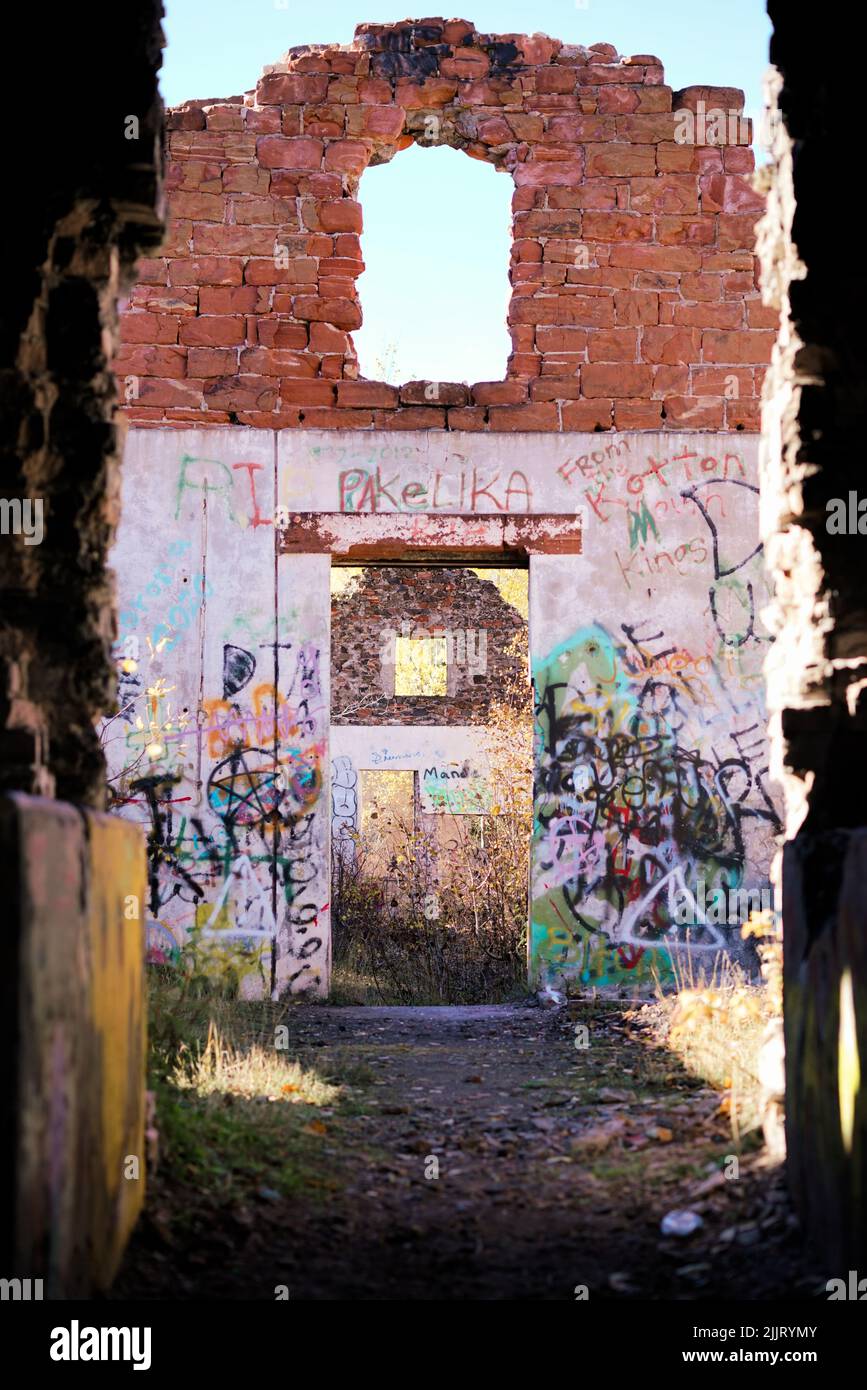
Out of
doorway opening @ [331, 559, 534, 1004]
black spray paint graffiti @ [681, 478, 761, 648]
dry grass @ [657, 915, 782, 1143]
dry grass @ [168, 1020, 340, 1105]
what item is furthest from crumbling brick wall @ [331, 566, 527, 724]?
dry grass @ [168, 1020, 340, 1105]

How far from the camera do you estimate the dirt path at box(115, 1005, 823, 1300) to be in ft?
11.2

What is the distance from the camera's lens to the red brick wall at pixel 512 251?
29.0 feet

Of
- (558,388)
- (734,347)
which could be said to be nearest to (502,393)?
(558,388)

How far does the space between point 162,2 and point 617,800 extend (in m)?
5.72

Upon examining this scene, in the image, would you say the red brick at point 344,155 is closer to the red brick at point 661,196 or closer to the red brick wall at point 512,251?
the red brick wall at point 512,251

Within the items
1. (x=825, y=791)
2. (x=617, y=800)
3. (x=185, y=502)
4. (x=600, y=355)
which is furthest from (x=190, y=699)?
(x=825, y=791)

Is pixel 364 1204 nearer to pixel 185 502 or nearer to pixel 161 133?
pixel 161 133

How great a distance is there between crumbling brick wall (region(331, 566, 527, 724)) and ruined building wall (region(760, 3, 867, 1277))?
14.8 metres

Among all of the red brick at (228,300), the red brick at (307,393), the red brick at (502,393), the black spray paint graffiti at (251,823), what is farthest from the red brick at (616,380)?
the black spray paint graffiti at (251,823)

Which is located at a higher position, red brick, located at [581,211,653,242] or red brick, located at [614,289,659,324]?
red brick, located at [581,211,653,242]

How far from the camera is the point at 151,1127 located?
4.01m

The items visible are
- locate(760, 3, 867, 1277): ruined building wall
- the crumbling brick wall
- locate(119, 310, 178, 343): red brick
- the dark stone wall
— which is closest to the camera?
the dark stone wall

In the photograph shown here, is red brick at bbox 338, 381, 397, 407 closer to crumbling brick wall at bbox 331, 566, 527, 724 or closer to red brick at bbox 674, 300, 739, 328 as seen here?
red brick at bbox 674, 300, 739, 328

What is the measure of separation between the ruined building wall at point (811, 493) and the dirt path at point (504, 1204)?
1.29 feet
